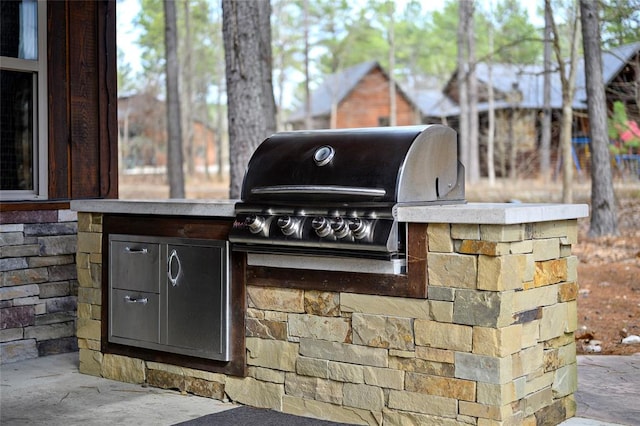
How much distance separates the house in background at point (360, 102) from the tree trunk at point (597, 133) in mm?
25069

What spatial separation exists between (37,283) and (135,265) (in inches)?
50.2

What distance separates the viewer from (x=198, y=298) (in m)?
4.40

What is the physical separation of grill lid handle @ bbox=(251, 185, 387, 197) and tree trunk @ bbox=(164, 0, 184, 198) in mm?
11185

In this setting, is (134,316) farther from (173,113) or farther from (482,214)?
(173,113)

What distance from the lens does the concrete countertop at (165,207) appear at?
4285mm

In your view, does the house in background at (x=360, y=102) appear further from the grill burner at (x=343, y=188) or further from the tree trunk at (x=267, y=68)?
the grill burner at (x=343, y=188)

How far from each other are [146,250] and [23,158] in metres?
1.74

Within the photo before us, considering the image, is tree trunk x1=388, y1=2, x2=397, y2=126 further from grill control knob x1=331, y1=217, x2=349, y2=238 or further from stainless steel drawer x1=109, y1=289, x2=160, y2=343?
grill control knob x1=331, y1=217, x2=349, y2=238

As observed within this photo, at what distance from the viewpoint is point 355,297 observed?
383 centimetres

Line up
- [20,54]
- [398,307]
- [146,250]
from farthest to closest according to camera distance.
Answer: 1. [20,54]
2. [146,250]
3. [398,307]

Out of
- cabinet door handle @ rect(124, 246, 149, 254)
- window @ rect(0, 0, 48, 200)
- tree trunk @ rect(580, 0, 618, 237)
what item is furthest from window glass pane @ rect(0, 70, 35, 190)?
tree trunk @ rect(580, 0, 618, 237)

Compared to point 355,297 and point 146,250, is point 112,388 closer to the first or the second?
point 146,250

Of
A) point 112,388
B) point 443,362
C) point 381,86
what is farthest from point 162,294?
point 381,86

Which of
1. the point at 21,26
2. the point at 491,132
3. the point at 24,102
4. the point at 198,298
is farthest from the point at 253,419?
the point at 491,132
